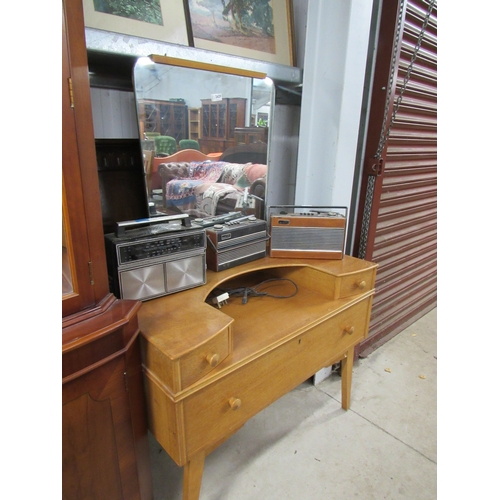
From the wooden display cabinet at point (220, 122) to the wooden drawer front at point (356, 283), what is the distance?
77 cm

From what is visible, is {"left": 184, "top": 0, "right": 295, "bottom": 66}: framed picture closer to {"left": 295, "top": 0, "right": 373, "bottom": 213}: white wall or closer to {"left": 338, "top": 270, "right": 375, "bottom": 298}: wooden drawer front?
{"left": 295, "top": 0, "right": 373, "bottom": 213}: white wall

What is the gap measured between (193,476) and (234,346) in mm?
416

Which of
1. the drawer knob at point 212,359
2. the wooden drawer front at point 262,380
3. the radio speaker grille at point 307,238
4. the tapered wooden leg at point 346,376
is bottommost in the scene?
the tapered wooden leg at point 346,376

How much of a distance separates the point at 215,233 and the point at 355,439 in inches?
46.0

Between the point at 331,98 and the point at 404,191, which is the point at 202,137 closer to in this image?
the point at 331,98

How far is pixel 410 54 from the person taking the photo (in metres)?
1.79

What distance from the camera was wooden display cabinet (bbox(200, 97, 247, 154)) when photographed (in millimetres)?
1445

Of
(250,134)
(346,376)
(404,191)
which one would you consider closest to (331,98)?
(250,134)

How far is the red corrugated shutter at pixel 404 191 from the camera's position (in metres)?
1.74

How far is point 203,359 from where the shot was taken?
3.10 ft

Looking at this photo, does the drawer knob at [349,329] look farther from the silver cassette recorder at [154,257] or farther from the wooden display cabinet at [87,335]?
the wooden display cabinet at [87,335]

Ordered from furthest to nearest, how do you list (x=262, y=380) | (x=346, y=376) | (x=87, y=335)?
(x=346, y=376) → (x=262, y=380) → (x=87, y=335)

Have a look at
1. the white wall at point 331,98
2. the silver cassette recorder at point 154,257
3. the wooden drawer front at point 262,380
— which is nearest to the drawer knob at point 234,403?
the wooden drawer front at point 262,380

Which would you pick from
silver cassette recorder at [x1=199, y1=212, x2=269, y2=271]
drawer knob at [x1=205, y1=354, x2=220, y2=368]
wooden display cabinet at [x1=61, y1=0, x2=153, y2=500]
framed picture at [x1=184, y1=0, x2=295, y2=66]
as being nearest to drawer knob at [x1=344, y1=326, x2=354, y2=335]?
silver cassette recorder at [x1=199, y1=212, x2=269, y2=271]
